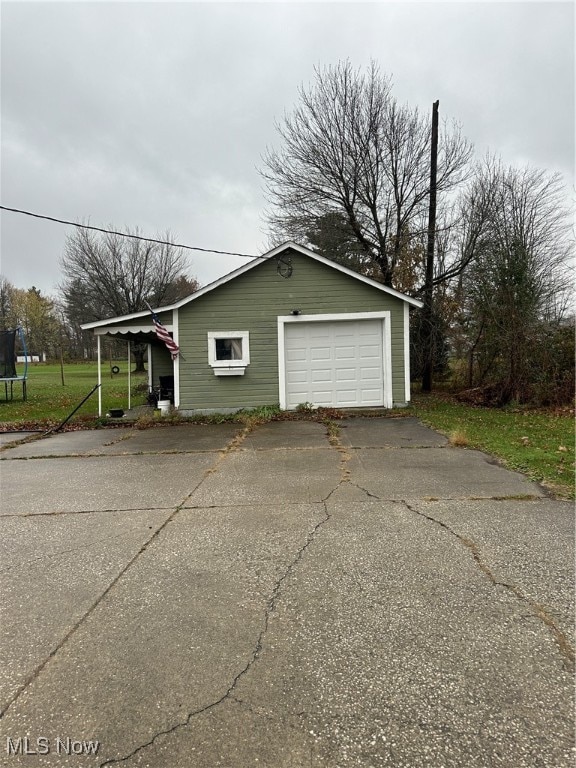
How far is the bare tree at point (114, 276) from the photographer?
97.9ft

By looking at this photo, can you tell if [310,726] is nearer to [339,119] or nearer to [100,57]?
[100,57]

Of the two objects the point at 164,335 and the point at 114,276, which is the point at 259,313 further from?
the point at 114,276

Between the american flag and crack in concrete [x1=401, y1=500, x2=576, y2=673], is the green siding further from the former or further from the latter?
crack in concrete [x1=401, y1=500, x2=576, y2=673]

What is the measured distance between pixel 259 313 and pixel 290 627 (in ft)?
31.1

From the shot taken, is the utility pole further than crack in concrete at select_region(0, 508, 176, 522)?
Yes

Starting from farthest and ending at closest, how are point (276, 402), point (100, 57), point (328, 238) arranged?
point (328, 238) < point (276, 402) < point (100, 57)

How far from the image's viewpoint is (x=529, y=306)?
1239 cm

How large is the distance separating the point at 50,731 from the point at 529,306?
13.4 meters

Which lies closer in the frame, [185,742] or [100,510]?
[185,742]

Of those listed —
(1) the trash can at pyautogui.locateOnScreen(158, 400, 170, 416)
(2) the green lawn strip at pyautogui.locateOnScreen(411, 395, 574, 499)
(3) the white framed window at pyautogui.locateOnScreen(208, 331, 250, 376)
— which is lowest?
(2) the green lawn strip at pyautogui.locateOnScreen(411, 395, 574, 499)

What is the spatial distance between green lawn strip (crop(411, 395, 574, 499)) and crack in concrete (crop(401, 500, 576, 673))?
1.79 meters

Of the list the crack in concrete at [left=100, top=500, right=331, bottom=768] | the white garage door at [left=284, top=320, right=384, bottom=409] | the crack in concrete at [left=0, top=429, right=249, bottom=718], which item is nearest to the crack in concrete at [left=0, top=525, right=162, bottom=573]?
the crack in concrete at [left=0, top=429, right=249, bottom=718]

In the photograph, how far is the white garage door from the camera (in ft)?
37.9

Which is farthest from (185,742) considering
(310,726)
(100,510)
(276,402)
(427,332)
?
(427,332)
